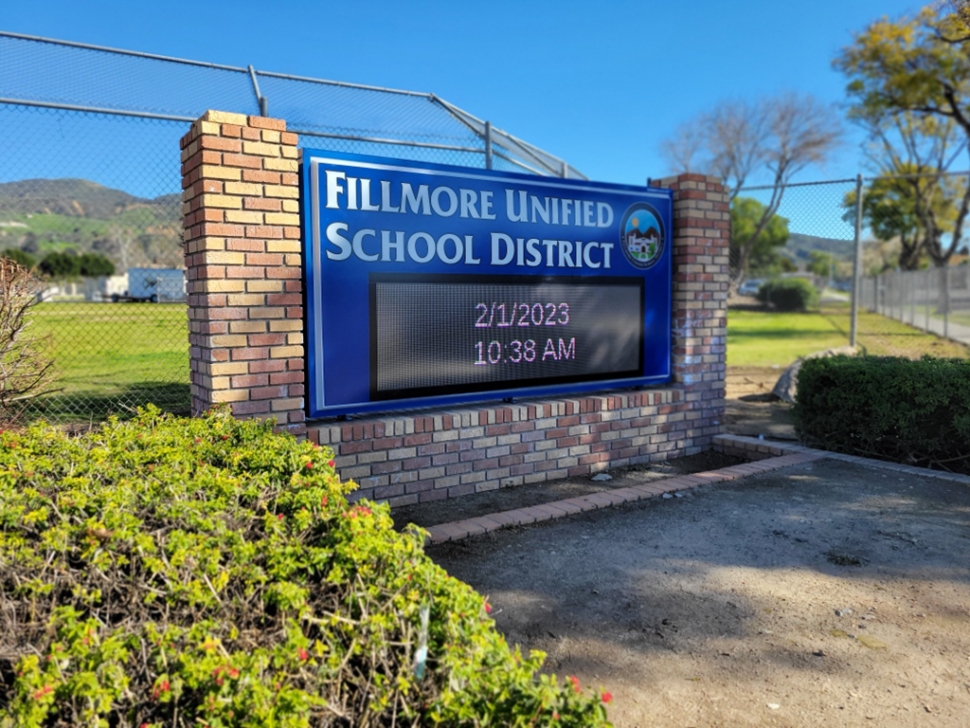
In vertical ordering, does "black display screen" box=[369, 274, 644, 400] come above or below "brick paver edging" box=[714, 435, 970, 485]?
above

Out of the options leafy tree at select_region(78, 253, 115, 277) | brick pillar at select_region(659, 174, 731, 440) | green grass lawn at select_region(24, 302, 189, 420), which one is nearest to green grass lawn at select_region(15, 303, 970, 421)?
green grass lawn at select_region(24, 302, 189, 420)

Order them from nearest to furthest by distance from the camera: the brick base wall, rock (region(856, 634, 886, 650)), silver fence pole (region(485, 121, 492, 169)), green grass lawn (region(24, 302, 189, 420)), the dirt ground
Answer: the dirt ground < rock (region(856, 634, 886, 650)) < the brick base wall < green grass lawn (region(24, 302, 189, 420)) < silver fence pole (region(485, 121, 492, 169))

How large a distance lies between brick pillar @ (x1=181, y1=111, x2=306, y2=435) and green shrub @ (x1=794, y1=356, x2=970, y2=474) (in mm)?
4388

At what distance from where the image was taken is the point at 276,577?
2.07m

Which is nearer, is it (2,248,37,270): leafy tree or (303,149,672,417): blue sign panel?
(303,149,672,417): blue sign panel

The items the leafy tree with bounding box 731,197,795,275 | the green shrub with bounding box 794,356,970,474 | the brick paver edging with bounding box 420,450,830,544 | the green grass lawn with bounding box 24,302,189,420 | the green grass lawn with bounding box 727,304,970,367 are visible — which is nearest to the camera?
the brick paver edging with bounding box 420,450,830,544

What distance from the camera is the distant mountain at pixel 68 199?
566 cm

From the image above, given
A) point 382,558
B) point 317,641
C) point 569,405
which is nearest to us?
point 317,641

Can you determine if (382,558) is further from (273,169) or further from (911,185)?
(911,185)

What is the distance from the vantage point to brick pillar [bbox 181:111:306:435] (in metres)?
4.00

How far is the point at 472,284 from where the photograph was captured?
5.00 meters

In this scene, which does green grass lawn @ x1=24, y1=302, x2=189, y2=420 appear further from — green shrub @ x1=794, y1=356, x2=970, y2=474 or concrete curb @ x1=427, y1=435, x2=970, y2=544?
green shrub @ x1=794, y1=356, x2=970, y2=474

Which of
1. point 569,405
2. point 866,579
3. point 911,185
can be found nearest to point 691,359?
point 569,405

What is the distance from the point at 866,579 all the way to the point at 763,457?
274 cm
